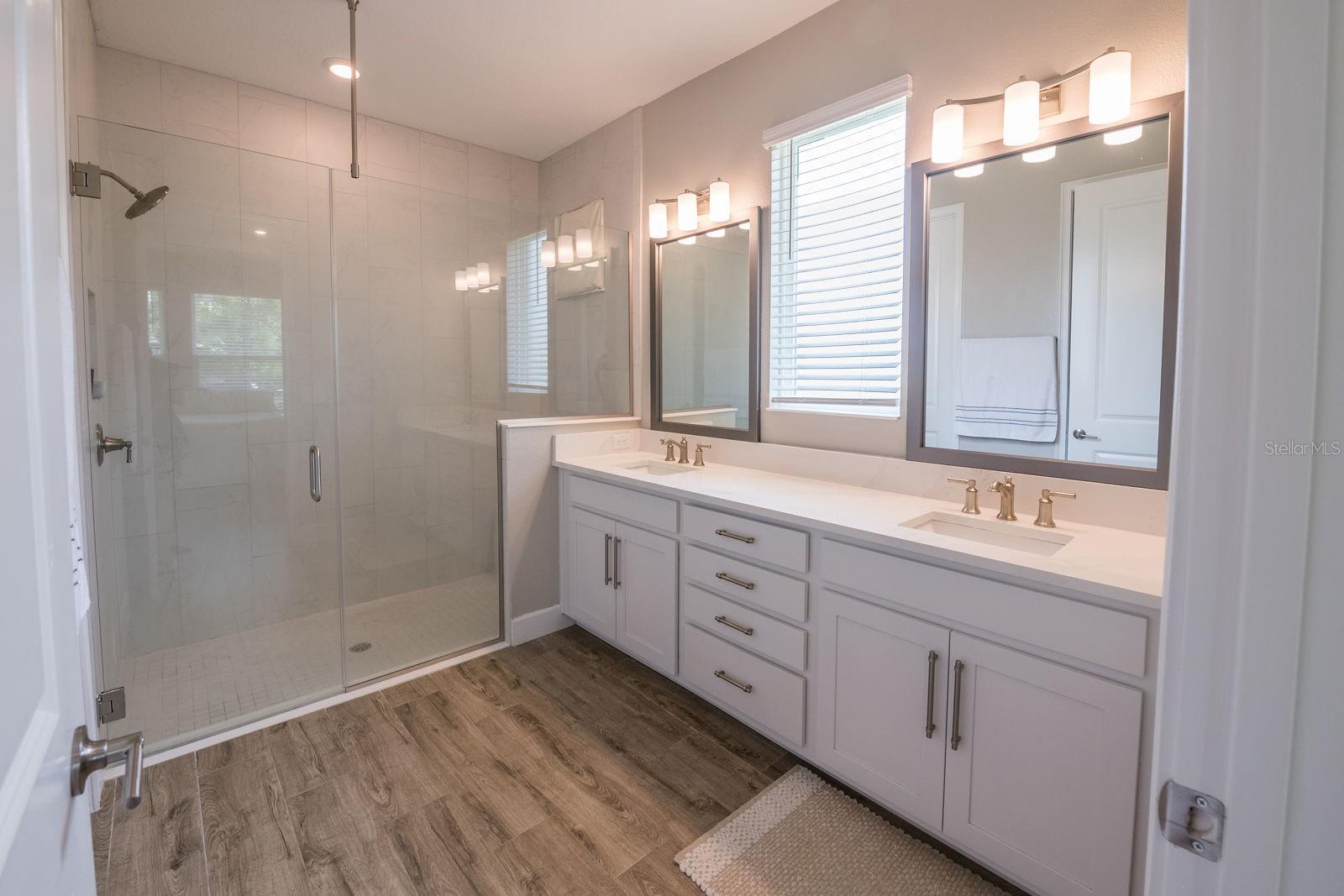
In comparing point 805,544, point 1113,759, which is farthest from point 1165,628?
point 805,544

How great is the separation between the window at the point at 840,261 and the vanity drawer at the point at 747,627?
33.5 inches

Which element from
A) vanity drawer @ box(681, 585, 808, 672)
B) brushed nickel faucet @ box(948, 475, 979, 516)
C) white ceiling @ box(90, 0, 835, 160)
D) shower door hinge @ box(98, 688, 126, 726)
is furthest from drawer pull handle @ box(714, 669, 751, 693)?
white ceiling @ box(90, 0, 835, 160)

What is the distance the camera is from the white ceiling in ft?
7.72

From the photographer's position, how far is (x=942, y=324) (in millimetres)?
2059

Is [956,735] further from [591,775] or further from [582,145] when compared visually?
[582,145]

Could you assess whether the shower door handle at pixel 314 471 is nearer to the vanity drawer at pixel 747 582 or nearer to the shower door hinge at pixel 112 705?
the shower door hinge at pixel 112 705

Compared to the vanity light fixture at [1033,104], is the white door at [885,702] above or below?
below

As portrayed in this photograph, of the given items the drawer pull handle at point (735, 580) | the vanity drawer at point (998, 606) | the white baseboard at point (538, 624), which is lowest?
the white baseboard at point (538, 624)

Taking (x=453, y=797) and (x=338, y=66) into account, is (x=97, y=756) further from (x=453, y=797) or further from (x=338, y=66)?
(x=338, y=66)

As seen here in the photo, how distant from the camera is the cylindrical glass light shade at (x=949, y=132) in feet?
6.28

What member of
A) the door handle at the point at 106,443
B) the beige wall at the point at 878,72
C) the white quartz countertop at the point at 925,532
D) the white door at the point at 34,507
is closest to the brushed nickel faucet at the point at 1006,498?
the white quartz countertop at the point at 925,532

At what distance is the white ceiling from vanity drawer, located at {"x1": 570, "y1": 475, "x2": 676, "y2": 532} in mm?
1807

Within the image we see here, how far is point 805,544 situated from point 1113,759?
0.84m

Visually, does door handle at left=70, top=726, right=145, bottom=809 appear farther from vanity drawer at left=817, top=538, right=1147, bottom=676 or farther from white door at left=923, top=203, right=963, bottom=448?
white door at left=923, top=203, right=963, bottom=448
